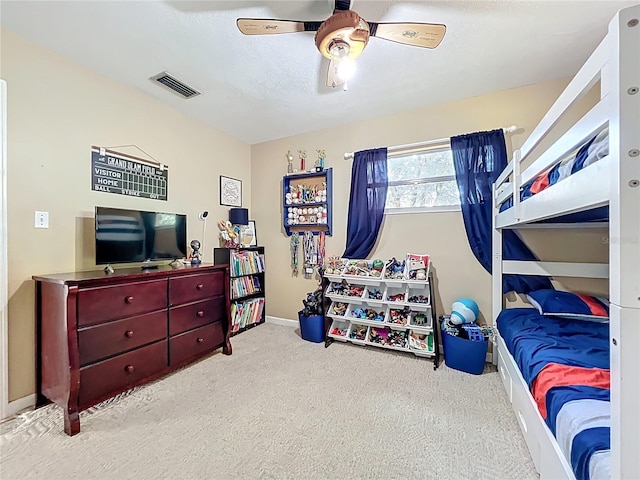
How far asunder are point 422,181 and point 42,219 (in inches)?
128

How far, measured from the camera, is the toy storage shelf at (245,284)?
3.29m

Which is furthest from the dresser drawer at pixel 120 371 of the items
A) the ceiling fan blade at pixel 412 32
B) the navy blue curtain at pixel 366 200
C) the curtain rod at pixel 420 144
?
the curtain rod at pixel 420 144

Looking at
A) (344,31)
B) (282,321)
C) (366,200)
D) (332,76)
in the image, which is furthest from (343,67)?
(282,321)

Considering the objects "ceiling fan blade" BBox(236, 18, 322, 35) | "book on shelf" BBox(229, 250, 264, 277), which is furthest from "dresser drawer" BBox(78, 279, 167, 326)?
"ceiling fan blade" BBox(236, 18, 322, 35)

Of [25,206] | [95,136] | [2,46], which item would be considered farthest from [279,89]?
[25,206]

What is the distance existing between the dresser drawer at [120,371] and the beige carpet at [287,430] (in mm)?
128

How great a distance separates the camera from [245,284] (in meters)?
3.49

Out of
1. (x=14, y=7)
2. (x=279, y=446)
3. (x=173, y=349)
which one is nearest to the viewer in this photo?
(x=279, y=446)

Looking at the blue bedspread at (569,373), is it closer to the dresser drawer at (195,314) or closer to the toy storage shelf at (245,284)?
the dresser drawer at (195,314)

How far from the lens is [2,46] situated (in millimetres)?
1794

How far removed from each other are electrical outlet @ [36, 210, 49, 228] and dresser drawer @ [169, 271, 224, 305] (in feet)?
3.02

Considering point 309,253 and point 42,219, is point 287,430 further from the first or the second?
point 42,219

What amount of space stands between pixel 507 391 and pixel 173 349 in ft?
8.25

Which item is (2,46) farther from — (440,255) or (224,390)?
(440,255)
